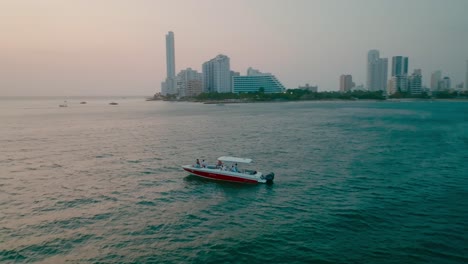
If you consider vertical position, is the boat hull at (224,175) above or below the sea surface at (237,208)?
above

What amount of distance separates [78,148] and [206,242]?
38.8m

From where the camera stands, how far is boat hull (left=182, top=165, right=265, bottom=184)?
30.5 meters

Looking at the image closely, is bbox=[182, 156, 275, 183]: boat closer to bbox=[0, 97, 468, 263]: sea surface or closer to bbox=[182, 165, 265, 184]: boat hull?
bbox=[182, 165, 265, 184]: boat hull

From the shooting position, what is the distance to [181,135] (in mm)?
64625

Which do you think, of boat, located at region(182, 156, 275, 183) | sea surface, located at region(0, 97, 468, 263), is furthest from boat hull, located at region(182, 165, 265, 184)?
sea surface, located at region(0, 97, 468, 263)

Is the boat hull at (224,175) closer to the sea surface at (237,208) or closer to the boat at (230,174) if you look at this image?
the boat at (230,174)

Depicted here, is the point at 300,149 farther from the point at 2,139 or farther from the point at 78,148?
the point at 2,139

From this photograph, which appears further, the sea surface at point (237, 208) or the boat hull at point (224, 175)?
the boat hull at point (224, 175)

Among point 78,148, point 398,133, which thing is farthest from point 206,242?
point 398,133

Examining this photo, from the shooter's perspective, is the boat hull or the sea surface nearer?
the sea surface

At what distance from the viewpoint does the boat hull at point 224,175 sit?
3052 centimetres

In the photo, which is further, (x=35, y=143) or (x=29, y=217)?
(x=35, y=143)

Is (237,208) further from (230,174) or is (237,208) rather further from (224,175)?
(224,175)

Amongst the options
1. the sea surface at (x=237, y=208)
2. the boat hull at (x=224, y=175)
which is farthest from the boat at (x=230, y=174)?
the sea surface at (x=237, y=208)
